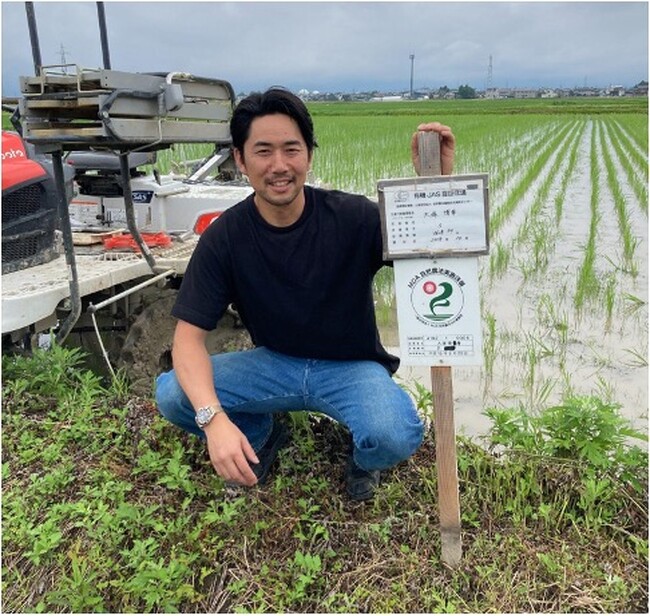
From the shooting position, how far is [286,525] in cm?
204

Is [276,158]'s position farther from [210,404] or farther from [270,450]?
[270,450]

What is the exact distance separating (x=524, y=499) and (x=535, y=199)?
6560 millimetres

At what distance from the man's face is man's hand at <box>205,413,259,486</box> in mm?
668

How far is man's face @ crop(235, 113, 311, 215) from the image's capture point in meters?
1.96

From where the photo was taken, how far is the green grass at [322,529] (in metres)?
1.83

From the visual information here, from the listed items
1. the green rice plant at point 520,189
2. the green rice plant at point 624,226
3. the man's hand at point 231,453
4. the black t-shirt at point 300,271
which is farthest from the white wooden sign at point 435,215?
the green rice plant at point 520,189

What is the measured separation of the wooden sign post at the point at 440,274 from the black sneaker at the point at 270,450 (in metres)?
0.65

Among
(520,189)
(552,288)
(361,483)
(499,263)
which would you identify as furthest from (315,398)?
(520,189)

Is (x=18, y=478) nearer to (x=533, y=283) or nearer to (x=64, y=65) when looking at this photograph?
(x=64, y=65)

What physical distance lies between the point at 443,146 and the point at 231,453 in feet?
3.23

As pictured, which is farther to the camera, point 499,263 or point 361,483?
point 499,263

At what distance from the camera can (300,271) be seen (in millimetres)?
2074

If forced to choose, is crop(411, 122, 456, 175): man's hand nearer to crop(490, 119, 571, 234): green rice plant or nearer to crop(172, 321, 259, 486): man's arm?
crop(172, 321, 259, 486): man's arm

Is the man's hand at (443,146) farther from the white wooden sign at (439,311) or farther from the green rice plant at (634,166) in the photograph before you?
the green rice plant at (634,166)
